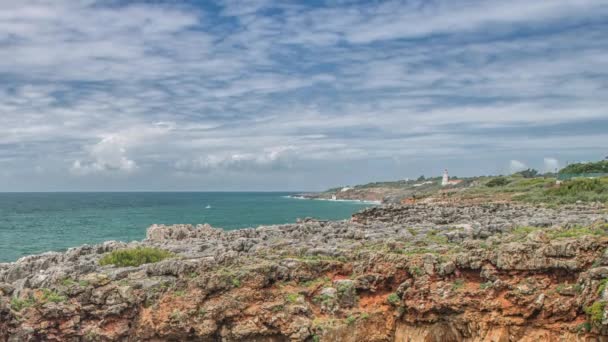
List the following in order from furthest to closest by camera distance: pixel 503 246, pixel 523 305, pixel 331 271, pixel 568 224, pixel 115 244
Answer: pixel 115 244
pixel 568 224
pixel 331 271
pixel 503 246
pixel 523 305

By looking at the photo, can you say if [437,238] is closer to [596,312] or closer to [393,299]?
[393,299]

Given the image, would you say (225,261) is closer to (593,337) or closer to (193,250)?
(193,250)

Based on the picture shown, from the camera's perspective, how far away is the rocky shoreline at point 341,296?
14016mm

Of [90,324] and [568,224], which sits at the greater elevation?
[568,224]

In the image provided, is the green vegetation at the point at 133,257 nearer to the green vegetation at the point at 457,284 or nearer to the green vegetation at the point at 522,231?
the green vegetation at the point at 457,284

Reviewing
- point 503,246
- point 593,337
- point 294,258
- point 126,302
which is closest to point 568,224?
point 503,246

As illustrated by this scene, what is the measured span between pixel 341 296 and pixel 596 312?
269 inches

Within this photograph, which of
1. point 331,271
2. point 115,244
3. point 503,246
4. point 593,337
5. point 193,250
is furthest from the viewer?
point 115,244

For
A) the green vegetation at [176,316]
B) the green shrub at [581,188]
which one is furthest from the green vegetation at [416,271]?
the green shrub at [581,188]

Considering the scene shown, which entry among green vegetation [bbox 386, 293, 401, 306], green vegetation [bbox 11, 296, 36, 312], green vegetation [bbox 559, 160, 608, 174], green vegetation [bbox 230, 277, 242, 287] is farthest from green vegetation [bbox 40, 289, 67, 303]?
green vegetation [bbox 559, 160, 608, 174]

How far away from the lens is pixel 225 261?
1622 centimetres

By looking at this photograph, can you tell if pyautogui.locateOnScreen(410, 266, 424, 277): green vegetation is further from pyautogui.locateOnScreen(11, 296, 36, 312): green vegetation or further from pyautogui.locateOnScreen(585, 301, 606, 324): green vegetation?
pyautogui.locateOnScreen(11, 296, 36, 312): green vegetation

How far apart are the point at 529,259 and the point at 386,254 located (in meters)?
4.26

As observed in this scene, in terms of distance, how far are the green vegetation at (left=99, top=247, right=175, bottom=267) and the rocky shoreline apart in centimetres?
150
